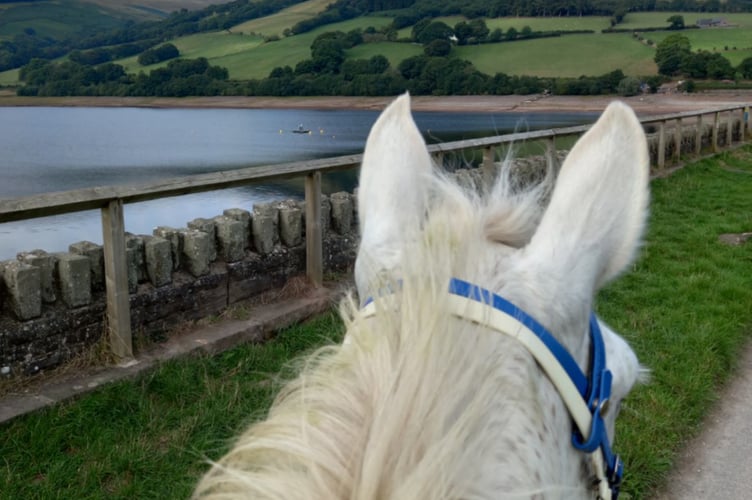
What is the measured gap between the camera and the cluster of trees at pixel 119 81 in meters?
62.8

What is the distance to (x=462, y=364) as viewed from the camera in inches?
36.5

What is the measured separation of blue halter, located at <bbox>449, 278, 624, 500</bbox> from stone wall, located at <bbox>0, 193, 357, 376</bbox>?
9.80 feet

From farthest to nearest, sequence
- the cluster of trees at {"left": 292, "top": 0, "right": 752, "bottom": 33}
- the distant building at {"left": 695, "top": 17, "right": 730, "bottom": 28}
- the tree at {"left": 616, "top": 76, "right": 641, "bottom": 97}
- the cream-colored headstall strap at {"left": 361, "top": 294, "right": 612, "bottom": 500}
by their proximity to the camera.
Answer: the cluster of trees at {"left": 292, "top": 0, "right": 752, "bottom": 33} → the distant building at {"left": 695, "top": 17, "right": 730, "bottom": 28} → the tree at {"left": 616, "top": 76, "right": 641, "bottom": 97} → the cream-colored headstall strap at {"left": 361, "top": 294, "right": 612, "bottom": 500}

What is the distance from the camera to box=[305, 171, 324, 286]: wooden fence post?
5.15 m

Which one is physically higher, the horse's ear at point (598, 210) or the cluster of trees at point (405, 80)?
the cluster of trees at point (405, 80)

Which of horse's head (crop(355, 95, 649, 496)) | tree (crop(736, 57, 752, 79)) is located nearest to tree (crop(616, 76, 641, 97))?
tree (crop(736, 57, 752, 79))

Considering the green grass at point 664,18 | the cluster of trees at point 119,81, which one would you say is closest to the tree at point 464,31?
the green grass at point 664,18

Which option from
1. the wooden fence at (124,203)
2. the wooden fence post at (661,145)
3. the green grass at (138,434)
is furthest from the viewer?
the wooden fence post at (661,145)

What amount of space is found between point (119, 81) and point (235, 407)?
68424 millimetres

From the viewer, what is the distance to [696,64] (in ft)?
172

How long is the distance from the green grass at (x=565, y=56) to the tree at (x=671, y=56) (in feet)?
3.46

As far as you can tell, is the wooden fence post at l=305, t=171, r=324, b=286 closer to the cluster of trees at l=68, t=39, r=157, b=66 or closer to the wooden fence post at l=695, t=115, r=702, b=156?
the wooden fence post at l=695, t=115, r=702, b=156

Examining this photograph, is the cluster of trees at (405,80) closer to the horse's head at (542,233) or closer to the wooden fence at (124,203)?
the wooden fence at (124,203)

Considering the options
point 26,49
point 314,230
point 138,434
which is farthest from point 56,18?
point 138,434
